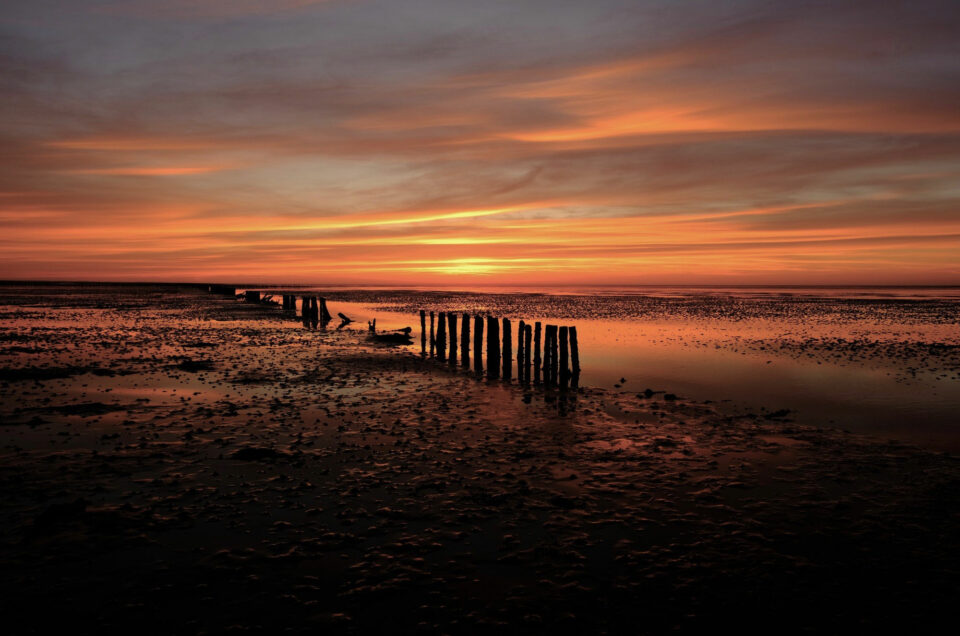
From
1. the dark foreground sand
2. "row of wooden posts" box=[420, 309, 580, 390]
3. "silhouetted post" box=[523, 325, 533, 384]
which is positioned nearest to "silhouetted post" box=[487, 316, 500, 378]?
"row of wooden posts" box=[420, 309, 580, 390]

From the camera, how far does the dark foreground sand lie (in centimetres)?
596

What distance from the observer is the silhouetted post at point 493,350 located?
2256 centimetres

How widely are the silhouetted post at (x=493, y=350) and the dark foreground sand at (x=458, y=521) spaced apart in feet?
22.0

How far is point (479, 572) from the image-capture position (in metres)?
6.74

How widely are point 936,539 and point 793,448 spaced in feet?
14.9

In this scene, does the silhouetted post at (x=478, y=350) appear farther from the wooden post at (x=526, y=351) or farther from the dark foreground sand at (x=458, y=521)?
the dark foreground sand at (x=458, y=521)

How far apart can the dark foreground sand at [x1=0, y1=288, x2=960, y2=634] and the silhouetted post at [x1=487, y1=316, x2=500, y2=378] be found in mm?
6700

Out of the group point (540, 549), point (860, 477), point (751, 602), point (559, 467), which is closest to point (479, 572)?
point (540, 549)

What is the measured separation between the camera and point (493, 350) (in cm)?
2359

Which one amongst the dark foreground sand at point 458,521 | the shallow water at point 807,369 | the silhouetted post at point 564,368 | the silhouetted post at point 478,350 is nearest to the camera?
the dark foreground sand at point 458,521

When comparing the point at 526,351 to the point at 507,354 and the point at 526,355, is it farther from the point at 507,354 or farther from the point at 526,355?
the point at 507,354

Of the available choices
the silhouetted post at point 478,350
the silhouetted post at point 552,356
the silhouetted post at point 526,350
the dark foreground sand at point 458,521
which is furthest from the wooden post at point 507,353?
the dark foreground sand at point 458,521

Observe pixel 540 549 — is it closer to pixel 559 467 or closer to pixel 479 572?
pixel 479 572

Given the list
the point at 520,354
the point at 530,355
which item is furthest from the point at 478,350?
the point at 530,355
